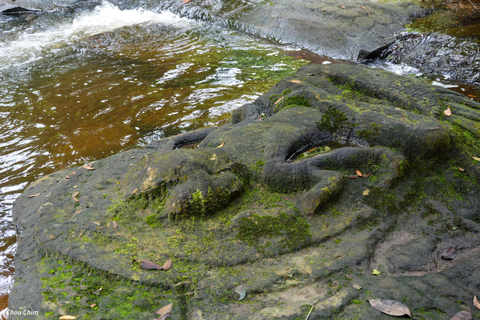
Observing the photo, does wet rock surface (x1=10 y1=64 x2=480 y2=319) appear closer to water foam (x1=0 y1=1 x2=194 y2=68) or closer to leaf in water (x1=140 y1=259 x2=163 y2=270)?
leaf in water (x1=140 y1=259 x2=163 y2=270)

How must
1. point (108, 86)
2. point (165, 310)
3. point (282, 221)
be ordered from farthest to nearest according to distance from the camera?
point (108, 86)
point (282, 221)
point (165, 310)

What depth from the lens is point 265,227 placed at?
3.03 metres

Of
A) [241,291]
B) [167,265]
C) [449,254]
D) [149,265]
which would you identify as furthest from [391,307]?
[149,265]

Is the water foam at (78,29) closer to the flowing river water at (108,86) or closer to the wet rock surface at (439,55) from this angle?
the flowing river water at (108,86)

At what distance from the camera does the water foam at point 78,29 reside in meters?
10.2

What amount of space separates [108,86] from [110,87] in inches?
3.3

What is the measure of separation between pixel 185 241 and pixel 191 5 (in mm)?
11423

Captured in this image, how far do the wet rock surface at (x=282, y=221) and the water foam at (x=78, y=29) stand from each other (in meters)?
7.65

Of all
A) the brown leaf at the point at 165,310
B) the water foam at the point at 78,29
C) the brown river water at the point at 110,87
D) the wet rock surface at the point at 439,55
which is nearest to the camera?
the brown leaf at the point at 165,310

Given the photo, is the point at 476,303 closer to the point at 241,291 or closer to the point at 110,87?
the point at 241,291

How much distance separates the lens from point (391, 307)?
2.33 meters

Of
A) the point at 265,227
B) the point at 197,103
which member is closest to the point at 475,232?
the point at 265,227

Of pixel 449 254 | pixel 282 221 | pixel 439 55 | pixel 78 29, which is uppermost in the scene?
pixel 78 29

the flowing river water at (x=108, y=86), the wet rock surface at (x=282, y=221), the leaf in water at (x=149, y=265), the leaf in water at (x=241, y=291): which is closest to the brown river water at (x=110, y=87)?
the flowing river water at (x=108, y=86)
